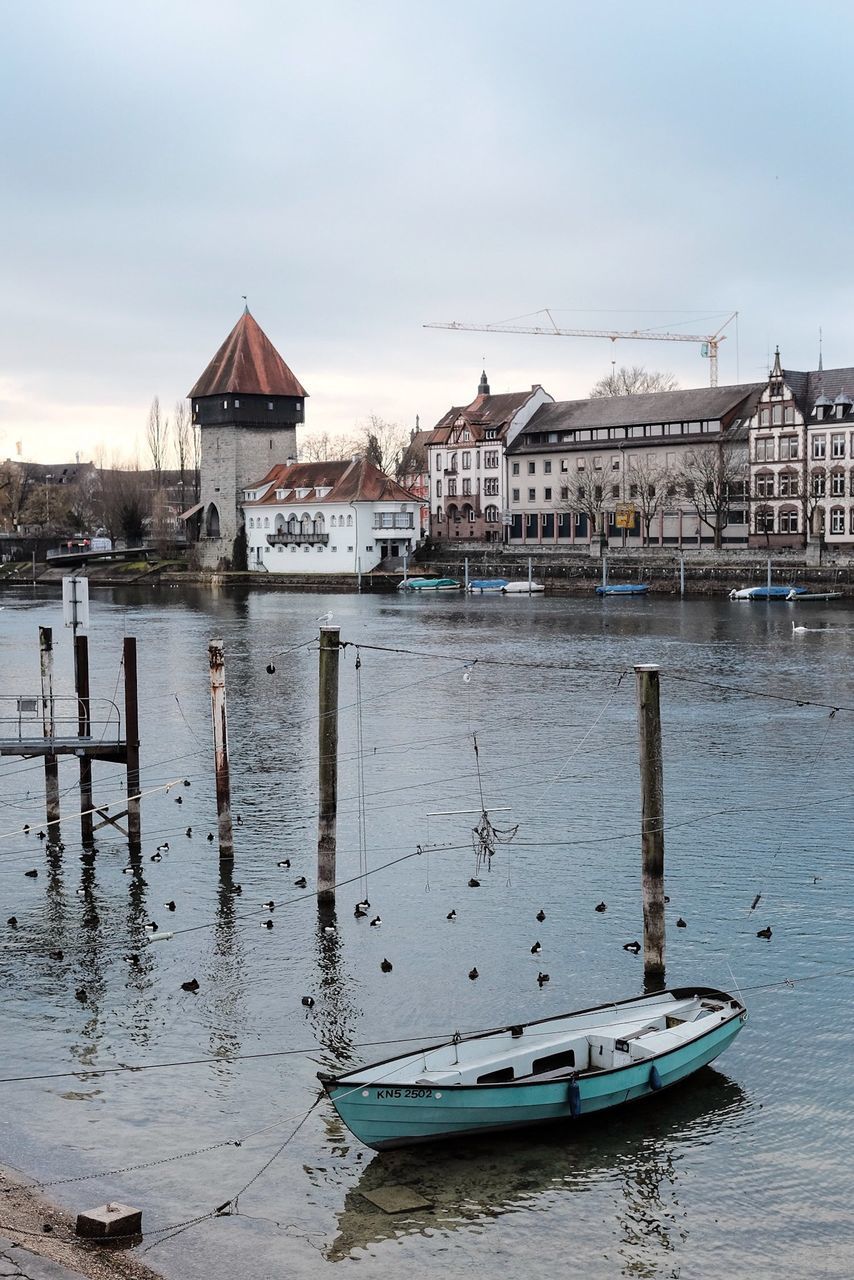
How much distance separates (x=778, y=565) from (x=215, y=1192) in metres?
102

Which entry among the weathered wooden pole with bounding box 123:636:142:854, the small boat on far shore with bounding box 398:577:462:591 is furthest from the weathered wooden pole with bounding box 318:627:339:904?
the small boat on far shore with bounding box 398:577:462:591

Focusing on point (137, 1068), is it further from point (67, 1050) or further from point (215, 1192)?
point (215, 1192)

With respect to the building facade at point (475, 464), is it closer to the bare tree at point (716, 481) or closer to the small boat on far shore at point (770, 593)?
the bare tree at point (716, 481)

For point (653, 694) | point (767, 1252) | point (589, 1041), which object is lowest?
point (767, 1252)

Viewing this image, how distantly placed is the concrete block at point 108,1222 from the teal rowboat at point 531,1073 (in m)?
2.50

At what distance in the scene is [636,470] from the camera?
133375 millimetres

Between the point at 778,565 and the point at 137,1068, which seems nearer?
the point at 137,1068

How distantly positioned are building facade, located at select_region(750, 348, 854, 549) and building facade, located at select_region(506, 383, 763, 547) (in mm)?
2422

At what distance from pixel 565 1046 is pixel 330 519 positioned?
128 m

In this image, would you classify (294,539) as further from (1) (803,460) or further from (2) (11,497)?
(2) (11,497)

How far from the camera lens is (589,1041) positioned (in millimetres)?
17562

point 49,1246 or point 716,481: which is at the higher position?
point 716,481

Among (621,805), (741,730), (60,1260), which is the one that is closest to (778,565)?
(741,730)

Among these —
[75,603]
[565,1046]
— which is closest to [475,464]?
[75,603]
